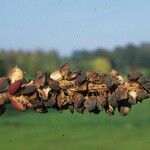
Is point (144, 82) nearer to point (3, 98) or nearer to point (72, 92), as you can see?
point (72, 92)

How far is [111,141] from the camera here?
96.8ft

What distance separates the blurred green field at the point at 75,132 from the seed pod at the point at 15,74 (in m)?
21.5

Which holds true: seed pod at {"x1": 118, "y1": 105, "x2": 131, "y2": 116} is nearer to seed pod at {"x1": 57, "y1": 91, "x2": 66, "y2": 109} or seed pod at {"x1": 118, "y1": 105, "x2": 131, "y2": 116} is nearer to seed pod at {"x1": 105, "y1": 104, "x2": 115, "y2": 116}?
seed pod at {"x1": 105, "y1": 104, "x2": 115, "y2": 116}

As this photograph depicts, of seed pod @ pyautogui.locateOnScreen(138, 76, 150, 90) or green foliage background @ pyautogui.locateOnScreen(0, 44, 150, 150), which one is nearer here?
seed pod @ pyautogui.locateOnScreen(138, 76, 150, 90)

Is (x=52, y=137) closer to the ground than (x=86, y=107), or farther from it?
closer to the ground

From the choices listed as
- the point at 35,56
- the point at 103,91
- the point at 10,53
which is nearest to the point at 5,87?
the point at 103,91

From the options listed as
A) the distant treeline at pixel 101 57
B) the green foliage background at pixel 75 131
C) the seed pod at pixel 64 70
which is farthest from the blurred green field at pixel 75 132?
the distant treeline at pixel 101 57

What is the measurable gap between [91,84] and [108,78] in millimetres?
45

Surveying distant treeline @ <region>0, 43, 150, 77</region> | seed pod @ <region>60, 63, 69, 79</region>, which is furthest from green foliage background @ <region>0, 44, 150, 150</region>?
distant treeline @ <region>0, 43, 150, 77</region>

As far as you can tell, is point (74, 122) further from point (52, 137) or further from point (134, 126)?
point (52, 137)

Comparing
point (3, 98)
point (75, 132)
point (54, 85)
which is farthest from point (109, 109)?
point (75, 132)

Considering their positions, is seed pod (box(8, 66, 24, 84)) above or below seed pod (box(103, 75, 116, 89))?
above

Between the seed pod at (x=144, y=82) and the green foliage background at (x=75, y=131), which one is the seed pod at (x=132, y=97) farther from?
the green foliage background at (x=75, y=131)

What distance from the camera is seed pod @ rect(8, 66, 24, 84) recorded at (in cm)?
151
